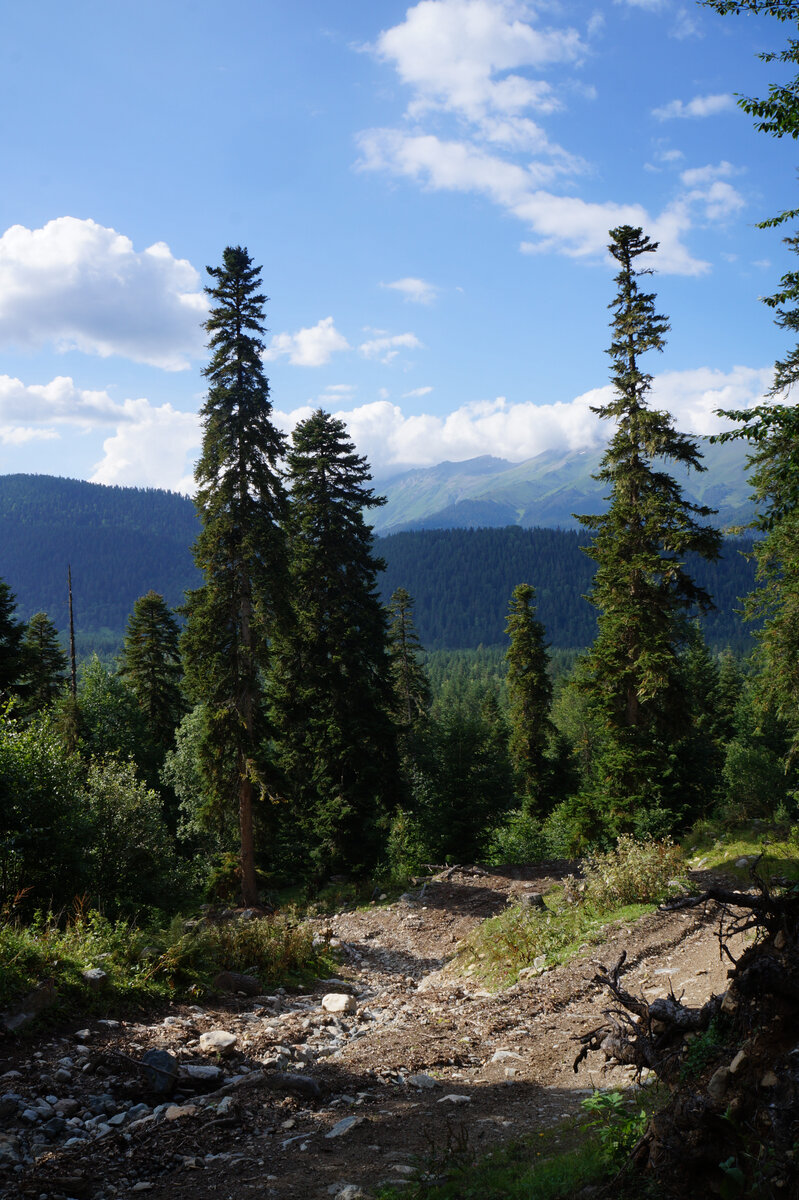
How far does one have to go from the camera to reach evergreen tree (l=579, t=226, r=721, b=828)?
19.1 m

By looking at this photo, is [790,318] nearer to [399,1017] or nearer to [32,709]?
[399,1017]

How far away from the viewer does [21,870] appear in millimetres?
11711

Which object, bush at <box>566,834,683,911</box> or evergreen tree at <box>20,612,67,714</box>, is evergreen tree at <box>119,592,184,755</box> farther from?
bush at <box>566,834,683,911</box>

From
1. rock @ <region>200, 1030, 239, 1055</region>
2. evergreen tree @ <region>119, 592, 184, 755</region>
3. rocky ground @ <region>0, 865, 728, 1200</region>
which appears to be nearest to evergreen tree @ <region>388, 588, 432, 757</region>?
evergreen tree @ <region>119, 592, 184, 755</region>

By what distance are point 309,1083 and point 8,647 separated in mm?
22153

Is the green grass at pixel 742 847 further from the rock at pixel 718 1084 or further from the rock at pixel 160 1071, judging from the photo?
the rock at pixel 160 1071

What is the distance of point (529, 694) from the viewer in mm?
38875

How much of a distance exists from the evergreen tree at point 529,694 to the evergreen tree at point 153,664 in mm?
18532

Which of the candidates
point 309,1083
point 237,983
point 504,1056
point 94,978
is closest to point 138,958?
point 94,978

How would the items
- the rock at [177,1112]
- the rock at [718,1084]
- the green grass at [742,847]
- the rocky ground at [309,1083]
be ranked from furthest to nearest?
the green grass at [742,847], the rock at [177,1112], the rocky ground at [309,1083], the rock at [718,1084]

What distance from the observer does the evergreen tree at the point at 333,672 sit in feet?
72.4

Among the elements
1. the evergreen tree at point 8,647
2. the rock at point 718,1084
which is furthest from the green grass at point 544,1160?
the evergreen tree at point 8,647

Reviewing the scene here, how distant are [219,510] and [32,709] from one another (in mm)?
19850

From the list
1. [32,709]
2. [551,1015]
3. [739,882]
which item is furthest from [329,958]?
[32,709]
